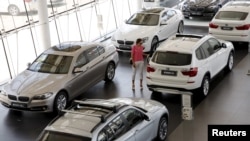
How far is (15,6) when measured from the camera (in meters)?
18.6

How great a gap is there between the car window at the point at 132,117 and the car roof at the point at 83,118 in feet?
0.66

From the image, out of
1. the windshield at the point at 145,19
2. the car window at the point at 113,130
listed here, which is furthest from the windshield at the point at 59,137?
the windshield at the point at 145,19

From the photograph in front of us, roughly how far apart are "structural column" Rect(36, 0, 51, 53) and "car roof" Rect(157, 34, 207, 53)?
5.52m

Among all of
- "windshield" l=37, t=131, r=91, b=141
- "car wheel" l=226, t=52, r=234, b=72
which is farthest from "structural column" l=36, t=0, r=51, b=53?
"windshield" l=37, t=131, r=91, b=141

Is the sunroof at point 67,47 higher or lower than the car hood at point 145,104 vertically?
higher

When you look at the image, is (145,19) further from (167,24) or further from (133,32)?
(133,32)

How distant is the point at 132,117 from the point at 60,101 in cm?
384

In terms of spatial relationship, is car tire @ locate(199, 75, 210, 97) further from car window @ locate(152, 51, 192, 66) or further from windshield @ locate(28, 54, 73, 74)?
windshield @ locate(28, 54, 73, 74)

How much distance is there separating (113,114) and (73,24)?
12.1 metres

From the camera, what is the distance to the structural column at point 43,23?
1773 cm

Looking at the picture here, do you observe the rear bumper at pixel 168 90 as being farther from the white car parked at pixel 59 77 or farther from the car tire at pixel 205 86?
the white car parked at pixel 59 77

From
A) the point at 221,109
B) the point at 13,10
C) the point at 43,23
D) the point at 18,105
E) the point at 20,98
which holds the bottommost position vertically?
the point at 221,109

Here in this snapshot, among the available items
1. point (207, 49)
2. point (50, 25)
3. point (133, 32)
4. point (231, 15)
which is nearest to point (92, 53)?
point (207, 49)

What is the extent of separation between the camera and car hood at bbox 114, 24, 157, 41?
60.5 feet
